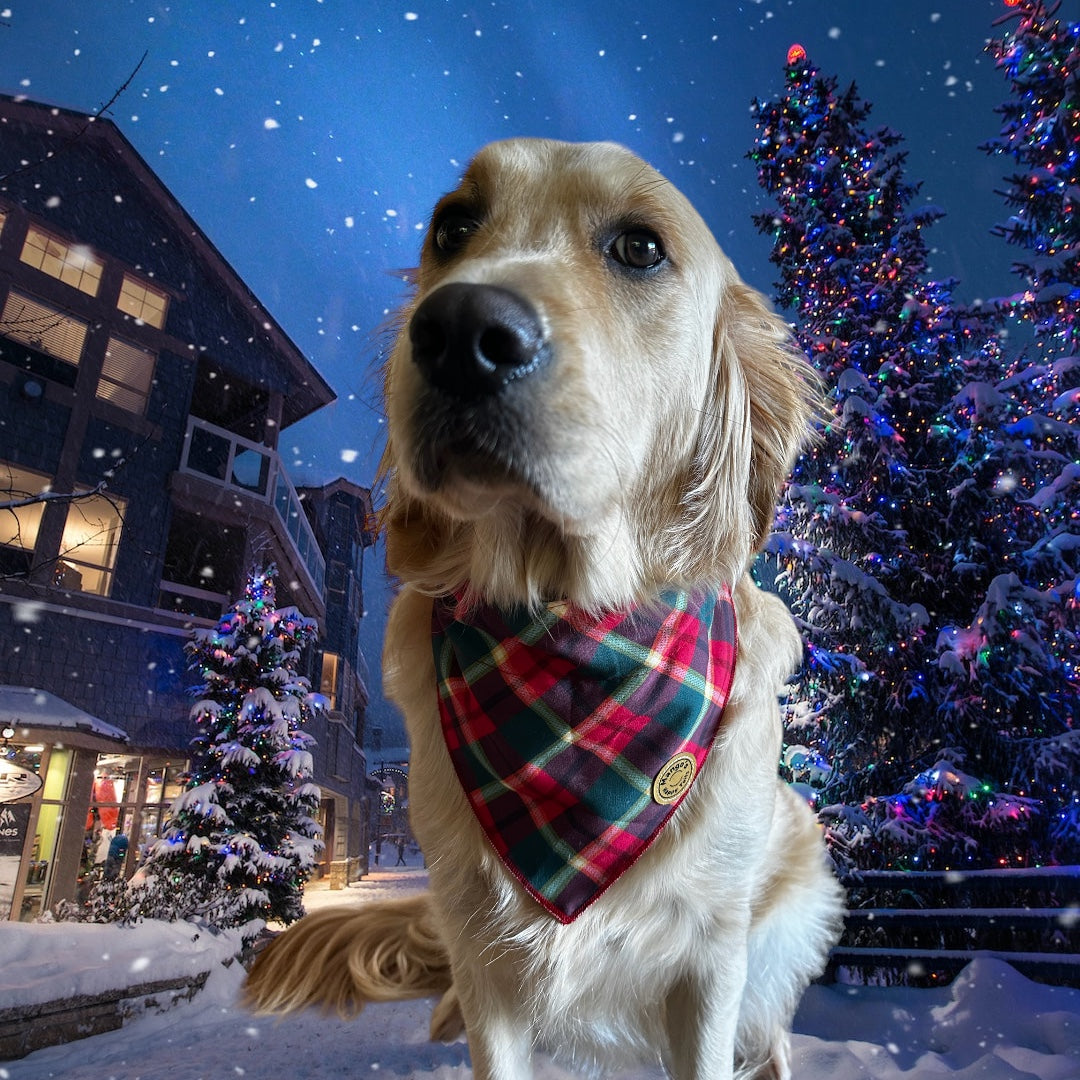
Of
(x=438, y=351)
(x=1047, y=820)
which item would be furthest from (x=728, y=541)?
(x=1047, y=820)

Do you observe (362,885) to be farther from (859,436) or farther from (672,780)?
(672,780)

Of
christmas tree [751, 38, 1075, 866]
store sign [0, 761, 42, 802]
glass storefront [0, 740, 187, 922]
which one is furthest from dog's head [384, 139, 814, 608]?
glass storefront [0, 740, 187, 922]

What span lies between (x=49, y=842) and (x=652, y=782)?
3.97 meters

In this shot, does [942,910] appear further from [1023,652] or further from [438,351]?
[438,351]

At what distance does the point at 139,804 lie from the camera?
400cm

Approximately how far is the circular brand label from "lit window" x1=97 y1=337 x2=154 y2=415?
417cm

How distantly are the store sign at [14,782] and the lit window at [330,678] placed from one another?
2.56m

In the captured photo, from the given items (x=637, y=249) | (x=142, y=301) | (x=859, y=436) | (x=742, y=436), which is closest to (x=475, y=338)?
(x=637, y=249)

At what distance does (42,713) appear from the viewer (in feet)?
11.1

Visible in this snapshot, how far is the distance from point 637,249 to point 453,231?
0.33 m

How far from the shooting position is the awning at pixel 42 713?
3285mm

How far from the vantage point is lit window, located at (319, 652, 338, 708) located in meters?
5.47

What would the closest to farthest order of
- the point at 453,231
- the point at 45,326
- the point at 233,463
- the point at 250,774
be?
1. the point at 453,231
2. the point at 45,326
3. the point at 250,774
4. the point at 233,463

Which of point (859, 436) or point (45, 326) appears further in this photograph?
point (45, 326)
